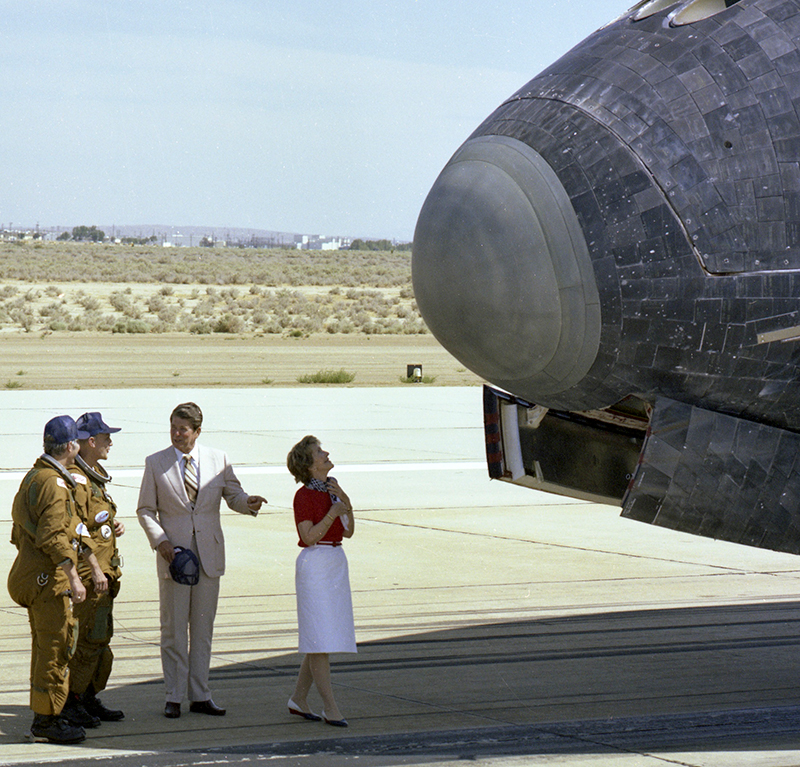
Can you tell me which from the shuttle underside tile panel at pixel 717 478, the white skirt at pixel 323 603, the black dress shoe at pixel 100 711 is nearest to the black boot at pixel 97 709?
the black dress shoe at pixel 100 711

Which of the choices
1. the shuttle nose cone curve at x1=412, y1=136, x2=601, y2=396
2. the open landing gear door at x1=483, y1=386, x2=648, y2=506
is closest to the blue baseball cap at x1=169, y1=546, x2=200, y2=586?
the open landing gear door at x1=483, y1=386, x2=648, y2=506

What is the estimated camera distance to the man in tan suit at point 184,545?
274 inches

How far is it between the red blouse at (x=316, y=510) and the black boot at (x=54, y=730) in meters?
1.42

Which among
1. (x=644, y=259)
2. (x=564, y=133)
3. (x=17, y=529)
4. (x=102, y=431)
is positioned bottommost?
(x=17, y=529)

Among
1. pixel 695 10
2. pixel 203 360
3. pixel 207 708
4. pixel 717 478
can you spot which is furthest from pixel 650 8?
pixel 203 360

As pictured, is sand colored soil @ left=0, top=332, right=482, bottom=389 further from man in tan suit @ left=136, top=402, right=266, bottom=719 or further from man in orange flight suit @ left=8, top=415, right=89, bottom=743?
man in orange flight suit @ left=8, top=415, right=89, bottom=743

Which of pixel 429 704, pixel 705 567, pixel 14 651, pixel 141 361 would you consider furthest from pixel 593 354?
pixel 141 361

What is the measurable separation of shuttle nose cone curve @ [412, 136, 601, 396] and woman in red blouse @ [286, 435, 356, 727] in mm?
1487

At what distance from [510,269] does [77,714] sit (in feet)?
10.6

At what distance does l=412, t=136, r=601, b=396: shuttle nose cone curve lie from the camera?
17.1 feet

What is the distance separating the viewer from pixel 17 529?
655cm

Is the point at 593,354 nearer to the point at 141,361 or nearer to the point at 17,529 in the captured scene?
the point at 17,529

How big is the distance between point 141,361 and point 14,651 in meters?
29.3

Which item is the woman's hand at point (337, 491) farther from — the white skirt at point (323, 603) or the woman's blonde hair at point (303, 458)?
the white skirt at point (323, 603)
